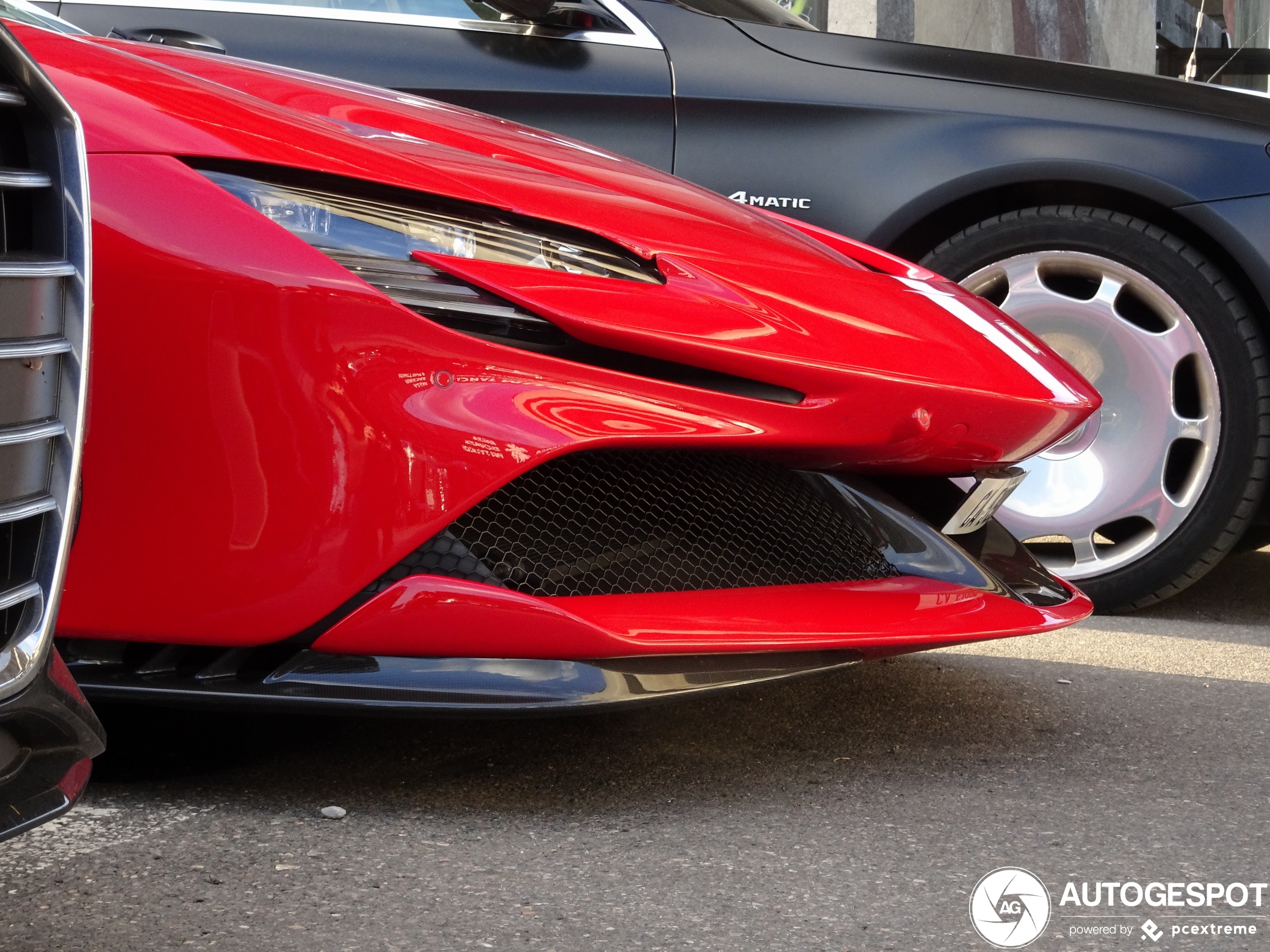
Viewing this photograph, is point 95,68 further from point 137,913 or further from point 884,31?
point 884,31

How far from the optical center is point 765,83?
2.83 m

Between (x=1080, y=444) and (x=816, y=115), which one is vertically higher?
(x=816, y=115)

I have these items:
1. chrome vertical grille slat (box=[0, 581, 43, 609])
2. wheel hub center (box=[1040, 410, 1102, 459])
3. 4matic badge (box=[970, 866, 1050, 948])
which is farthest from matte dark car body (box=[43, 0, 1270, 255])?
chrome vertical grille slat (box=[0, 581, 43, 609])

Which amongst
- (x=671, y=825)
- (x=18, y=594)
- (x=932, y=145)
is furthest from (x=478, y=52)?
(x=18, y=594)

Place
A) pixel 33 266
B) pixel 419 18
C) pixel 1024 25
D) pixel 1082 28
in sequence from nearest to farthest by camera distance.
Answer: pixel 33 266
pixel 419 18
pixel 1024 25
pixel 1082 28

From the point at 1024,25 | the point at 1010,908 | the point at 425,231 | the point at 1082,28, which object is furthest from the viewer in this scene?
the point at 1082,28

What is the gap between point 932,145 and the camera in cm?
279

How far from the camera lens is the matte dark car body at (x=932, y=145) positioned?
9.00 ft

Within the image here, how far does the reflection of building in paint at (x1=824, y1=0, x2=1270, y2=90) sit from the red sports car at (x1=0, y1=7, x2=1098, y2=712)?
9.47 feet

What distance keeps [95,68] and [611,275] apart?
0.67 metres

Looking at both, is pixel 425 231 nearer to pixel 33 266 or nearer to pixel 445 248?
pixel 445 248

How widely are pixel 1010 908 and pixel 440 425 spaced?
2.63 feet

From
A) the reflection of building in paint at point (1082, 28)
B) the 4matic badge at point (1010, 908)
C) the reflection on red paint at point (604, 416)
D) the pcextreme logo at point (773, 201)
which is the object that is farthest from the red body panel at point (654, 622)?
the reflection of building in paint at point (1082, 28)

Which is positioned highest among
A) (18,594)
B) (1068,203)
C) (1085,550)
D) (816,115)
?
(816,115)
